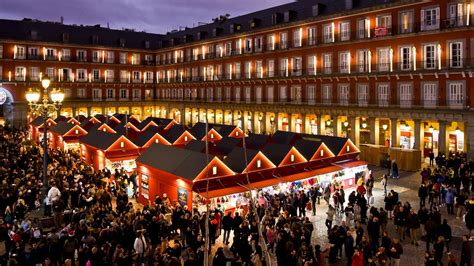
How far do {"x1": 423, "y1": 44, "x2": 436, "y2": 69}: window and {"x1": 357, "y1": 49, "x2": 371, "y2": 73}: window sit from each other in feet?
17.3

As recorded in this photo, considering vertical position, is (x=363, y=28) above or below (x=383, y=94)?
above

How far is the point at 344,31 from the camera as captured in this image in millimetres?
39625

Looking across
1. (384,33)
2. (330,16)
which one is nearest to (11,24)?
(330,16)

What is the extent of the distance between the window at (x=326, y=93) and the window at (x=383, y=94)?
5.61 metres

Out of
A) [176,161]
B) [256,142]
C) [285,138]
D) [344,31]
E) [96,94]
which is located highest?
[344,31]

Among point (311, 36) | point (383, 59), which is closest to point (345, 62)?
point (383, 59)

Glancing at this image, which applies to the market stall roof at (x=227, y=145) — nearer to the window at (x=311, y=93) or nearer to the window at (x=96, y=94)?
the window at (x=311, y=93)

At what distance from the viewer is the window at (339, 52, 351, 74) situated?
128 ft

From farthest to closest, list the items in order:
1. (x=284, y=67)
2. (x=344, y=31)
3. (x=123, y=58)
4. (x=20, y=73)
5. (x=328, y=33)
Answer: (x=123, y=58) < (x=20, y=73) < (x=284, y=67) < (x=328, y=33) < (x=344, y=31)

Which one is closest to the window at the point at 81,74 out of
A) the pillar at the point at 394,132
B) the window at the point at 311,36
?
the window at the point at 311,36

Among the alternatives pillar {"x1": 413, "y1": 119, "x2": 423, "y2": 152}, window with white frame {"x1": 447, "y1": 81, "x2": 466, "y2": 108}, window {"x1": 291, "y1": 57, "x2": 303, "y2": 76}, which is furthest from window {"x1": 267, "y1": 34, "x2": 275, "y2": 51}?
window with white frame {"x1": 447, "y1": 81, "x2": 466, "y2": 108}

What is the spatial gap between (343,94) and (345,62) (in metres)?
3.11

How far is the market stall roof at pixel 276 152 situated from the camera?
69.8ft

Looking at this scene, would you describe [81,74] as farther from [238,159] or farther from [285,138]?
[238,159]
